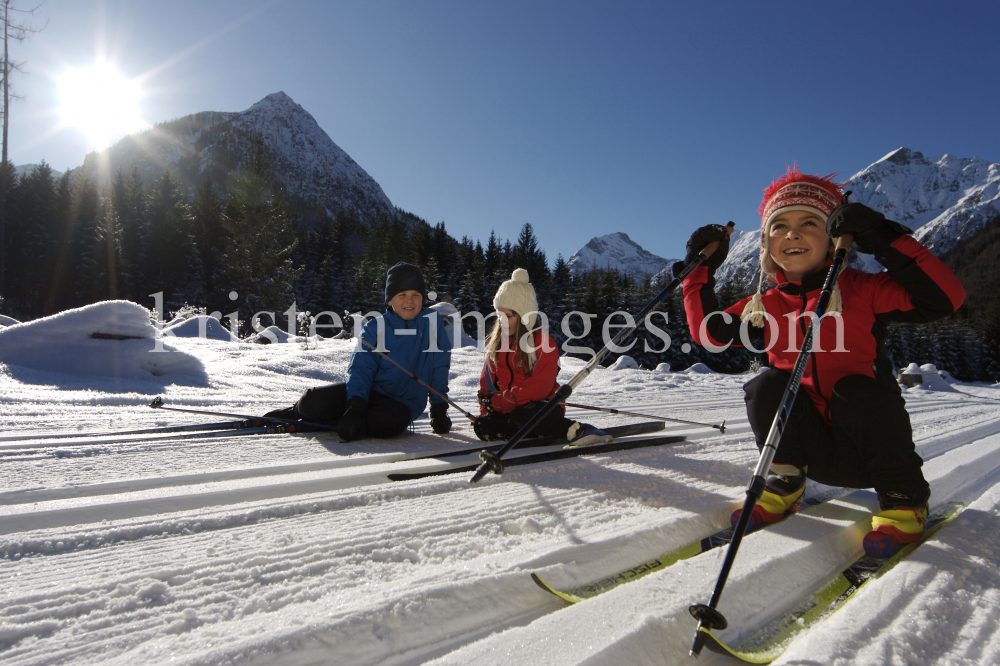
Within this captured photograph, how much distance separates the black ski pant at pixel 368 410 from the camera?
2.70 metres

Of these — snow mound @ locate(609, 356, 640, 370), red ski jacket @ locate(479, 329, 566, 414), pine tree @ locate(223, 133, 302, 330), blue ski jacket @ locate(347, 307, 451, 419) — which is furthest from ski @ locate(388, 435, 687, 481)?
pine tree @ locate(223, 133, 302, 330)

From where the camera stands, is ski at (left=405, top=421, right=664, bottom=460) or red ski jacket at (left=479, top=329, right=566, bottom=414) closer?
ski at (left=405, top=421, right=664, bottom=460)

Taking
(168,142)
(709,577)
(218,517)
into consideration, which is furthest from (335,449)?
(168,142)

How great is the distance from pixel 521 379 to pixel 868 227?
1947 mm

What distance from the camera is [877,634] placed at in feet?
2.81

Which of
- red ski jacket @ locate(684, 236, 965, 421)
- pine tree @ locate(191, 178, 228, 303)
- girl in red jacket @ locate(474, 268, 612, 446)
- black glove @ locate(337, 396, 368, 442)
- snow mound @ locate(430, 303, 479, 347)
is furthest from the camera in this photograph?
pine tree @ locate(191, 178, 228, 303)

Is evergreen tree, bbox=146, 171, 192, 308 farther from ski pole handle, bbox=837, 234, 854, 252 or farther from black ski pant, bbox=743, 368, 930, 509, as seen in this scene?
ski pole handle, bbox=837, 234, 854, 252

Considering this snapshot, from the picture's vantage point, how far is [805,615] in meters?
0.97

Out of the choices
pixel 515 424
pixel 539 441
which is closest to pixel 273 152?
pixel 515 424

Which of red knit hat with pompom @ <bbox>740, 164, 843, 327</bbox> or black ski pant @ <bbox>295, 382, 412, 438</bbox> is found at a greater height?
red knit hat with pompom @ <bbox>740, 164, 843, 327</bbox>

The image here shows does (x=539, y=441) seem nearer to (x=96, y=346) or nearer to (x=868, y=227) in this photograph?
(x=868, y=227)

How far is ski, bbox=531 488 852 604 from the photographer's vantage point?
3.25 feet

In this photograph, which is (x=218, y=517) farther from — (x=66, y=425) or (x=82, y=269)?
(x=82, y=269)

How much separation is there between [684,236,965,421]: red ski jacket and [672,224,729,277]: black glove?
67mm
